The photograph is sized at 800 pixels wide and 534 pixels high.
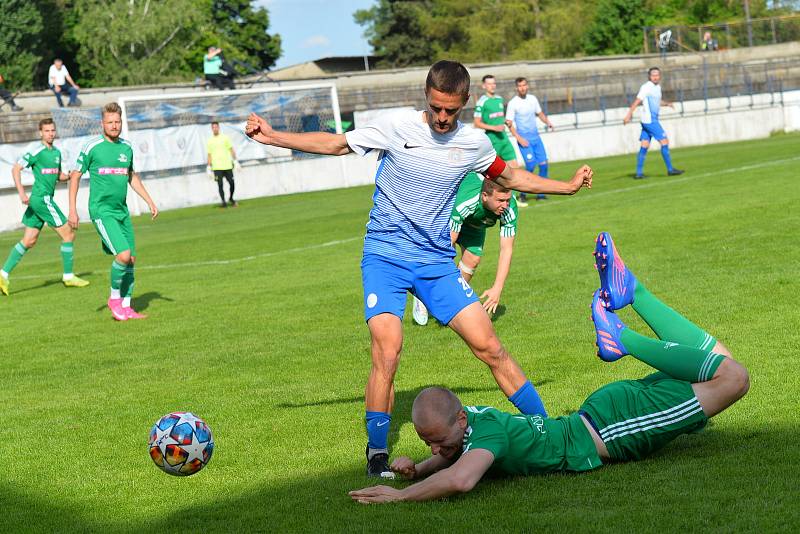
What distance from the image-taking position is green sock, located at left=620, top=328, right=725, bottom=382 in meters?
5.79

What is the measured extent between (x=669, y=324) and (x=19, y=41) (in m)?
67.3

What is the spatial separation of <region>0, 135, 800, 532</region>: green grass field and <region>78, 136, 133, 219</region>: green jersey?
1.41 m

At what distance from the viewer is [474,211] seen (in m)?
9.53

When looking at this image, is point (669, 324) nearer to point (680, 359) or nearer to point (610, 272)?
point (610, 272)

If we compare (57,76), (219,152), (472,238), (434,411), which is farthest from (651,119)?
(57,76)

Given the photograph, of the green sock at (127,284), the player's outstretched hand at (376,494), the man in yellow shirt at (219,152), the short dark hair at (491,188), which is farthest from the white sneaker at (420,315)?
the man in yellow shirt at (219,152)

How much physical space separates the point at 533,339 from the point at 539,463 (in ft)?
13.0

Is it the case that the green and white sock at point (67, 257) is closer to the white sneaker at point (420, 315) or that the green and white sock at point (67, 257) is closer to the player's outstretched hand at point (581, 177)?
the white sneaker at point (420, 315)

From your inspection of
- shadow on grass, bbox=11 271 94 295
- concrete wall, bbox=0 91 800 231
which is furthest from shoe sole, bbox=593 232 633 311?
concrete wall, bbox=0 91 800 231

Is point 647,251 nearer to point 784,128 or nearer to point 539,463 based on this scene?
point 539,463

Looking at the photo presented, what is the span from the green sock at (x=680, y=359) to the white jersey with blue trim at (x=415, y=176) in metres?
1.32

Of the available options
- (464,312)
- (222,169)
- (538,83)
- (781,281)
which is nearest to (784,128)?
(538,83)

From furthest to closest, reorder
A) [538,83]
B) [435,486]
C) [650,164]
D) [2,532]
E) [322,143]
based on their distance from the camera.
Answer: [538,83] < [650,164] < [322,143] < [2,532] < [435,486]

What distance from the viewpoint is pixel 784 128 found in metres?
41.5
